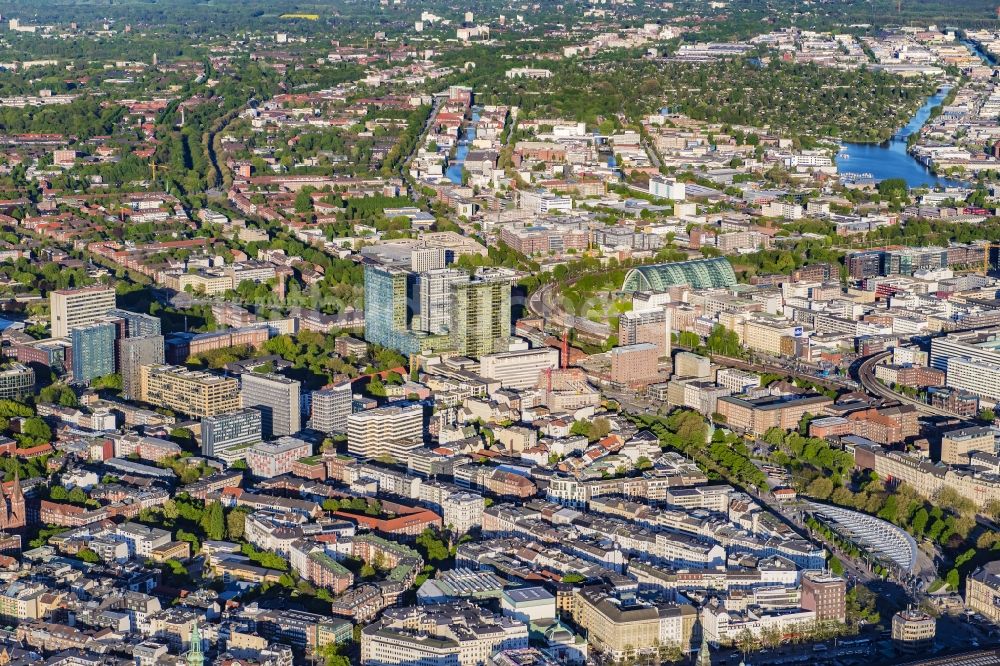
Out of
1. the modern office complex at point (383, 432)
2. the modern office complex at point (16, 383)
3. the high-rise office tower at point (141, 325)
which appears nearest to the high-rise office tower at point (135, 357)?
the high-rise office tower at point (141, 325)

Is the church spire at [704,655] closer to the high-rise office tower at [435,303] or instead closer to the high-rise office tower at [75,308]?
the high-rise office tower at [435,303]

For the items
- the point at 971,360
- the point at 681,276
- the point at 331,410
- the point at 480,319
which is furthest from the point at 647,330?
the point at 331,410

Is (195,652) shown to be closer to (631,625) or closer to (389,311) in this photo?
(631,625)

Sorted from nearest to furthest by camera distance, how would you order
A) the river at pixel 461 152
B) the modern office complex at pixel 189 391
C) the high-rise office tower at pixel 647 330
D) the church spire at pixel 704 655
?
the church spire at pixel 704 655 < the modern office complex at pixel 189 391 < the high-rise office tower at pixel 647 330 < the river at pixel 461 152

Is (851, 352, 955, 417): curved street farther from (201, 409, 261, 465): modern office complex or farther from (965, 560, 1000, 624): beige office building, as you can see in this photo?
(201, 409, 261, 465): modern office complex

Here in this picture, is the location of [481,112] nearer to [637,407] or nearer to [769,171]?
[769,171]

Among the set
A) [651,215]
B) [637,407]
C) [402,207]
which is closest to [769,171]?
[651,215]
